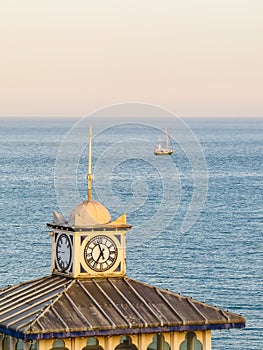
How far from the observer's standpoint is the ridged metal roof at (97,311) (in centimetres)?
2223

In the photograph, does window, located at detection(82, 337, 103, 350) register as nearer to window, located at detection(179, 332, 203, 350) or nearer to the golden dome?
window, located at detection(179, 332, 203, 350)

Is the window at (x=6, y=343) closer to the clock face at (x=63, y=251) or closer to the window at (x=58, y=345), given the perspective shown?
the window at (x=58, y=345)

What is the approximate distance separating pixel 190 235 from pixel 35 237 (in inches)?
537

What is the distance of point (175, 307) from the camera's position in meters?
23.7

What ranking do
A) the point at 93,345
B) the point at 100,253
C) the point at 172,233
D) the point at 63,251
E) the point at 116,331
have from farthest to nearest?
the point at 172,233, the point at 63,251, the point at 100,253, the point at 93,345, the point at 116,331

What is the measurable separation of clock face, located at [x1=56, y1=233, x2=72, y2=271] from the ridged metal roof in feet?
0.82

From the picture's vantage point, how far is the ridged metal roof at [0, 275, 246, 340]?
22234mm

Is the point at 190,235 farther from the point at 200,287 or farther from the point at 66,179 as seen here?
the point at 66,179

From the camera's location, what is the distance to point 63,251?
949 inches

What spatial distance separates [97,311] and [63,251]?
157 centimetres

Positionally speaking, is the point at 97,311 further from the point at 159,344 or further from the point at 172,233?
the point at 172,233

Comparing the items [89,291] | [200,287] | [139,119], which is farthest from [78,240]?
[200,287]

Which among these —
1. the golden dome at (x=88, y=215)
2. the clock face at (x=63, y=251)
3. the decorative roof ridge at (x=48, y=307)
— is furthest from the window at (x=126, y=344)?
the golden dome at (x=88, y=215)

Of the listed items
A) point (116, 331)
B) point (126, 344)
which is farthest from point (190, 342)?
point (116, 331)
